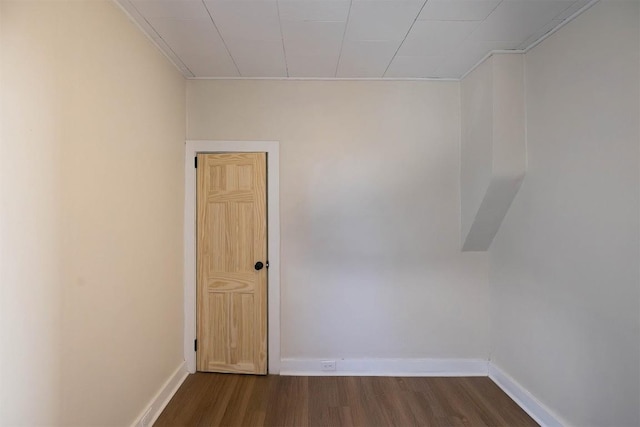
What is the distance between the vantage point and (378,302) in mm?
2480

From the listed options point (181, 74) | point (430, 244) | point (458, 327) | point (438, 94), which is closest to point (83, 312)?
point (181, 74)

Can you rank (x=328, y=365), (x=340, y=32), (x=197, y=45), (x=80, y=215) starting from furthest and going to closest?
1. (x=328, y=365)
2. (x=197, y=45)
3. (x=340, y=32)
4. (x=80, y=215)

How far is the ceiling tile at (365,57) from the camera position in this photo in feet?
6.36

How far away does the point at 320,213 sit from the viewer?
8.08ft

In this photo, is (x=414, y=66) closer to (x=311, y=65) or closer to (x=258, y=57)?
(x=311, y=65)

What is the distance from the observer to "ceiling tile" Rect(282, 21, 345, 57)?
1.73 metres

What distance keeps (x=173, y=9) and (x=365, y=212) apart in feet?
6.22

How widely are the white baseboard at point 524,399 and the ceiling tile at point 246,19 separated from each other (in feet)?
9.95

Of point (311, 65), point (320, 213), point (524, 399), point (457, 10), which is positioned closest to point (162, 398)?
point (320, 213)

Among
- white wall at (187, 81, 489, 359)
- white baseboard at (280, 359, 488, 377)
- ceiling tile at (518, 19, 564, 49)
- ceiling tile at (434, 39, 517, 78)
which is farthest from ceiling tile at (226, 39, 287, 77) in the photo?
white baseboard at (280, 359, 488, 377)

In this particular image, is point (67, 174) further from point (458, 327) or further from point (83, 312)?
point (458, 327)

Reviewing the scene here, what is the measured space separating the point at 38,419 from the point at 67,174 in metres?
1.00

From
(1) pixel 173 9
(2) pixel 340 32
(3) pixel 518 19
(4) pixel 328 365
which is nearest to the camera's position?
(1) pixel 173 9

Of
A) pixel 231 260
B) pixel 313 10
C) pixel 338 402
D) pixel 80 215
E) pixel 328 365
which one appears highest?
pixel 313 10
